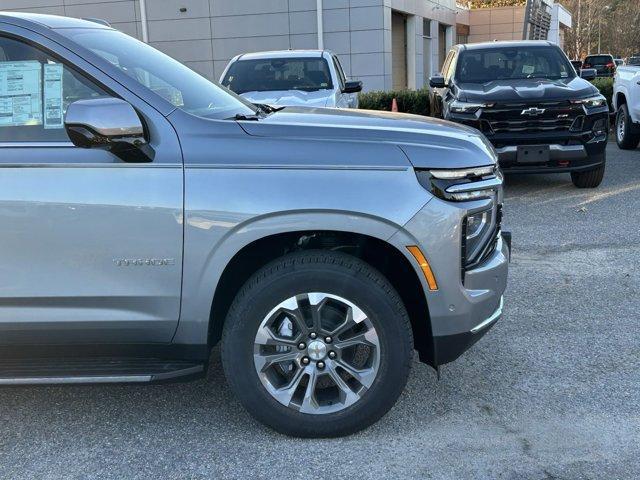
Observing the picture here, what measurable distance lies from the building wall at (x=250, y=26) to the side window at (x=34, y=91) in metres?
17.9

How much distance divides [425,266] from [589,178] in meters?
6.38

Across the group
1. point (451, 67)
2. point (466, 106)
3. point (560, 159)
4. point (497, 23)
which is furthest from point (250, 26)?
point (497, 23)

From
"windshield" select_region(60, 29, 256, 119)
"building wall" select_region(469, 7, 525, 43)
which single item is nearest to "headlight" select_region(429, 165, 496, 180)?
"windshield" select_region(60, 29, 256, 119)

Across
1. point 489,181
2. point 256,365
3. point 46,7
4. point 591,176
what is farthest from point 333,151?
point 46,7

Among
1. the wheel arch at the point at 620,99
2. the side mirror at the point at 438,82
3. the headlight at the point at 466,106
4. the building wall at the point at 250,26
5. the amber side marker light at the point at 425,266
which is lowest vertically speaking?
the amber side marker light at the point at 425,266

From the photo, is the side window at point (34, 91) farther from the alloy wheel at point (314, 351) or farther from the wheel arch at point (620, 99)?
the wheel arch at point (620, 99)

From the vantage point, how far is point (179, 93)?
11.4ft

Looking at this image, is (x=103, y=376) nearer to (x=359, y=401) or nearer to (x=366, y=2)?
(x=359, y=401)

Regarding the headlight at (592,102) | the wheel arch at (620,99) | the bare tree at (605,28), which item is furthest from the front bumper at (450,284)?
the bare tree at (605,28)

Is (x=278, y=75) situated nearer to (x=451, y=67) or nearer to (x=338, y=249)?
(x=451, y=67)

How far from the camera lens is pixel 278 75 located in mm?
9586

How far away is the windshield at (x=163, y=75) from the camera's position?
10.6 feet

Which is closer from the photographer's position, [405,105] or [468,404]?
[468,404]

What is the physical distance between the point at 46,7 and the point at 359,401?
20980 millimetres
